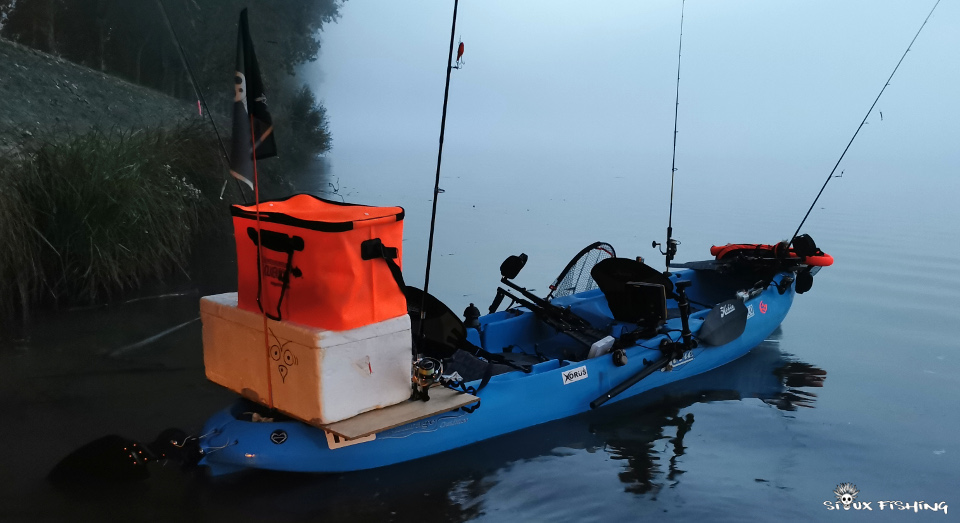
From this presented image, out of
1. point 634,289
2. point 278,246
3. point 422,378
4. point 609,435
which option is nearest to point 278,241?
point 278,246

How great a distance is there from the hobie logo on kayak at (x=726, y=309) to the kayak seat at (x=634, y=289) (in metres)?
0.44

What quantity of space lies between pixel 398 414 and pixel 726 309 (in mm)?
2770

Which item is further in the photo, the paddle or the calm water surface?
the paddle

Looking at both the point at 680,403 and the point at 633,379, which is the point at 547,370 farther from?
the point at 680,403

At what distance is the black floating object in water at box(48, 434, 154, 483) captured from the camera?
3543mm

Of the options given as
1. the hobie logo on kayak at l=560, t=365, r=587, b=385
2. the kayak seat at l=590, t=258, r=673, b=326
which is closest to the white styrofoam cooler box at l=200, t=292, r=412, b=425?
the hobie logo on kayak at l=560, t=365, r=587, b=385

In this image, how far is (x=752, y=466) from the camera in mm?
4152

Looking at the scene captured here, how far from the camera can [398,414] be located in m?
3.39

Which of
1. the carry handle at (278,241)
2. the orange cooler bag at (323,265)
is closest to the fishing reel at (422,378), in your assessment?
the orange cooler bag at (323,265)

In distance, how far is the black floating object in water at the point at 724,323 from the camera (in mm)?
5168

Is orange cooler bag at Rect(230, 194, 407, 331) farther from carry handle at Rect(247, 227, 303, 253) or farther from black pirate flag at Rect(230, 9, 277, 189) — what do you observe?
black pirate flag at Rect(230, 9, 277, 189)

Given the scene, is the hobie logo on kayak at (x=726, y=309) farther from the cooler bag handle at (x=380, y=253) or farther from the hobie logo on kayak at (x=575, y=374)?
the cooler bag handle at (x=380, y=253)

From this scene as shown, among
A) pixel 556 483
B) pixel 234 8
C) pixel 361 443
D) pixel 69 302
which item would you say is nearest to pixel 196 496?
pixel 361 443

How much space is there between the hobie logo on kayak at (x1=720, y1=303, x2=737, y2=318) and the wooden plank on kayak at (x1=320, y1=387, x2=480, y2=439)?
225cm
